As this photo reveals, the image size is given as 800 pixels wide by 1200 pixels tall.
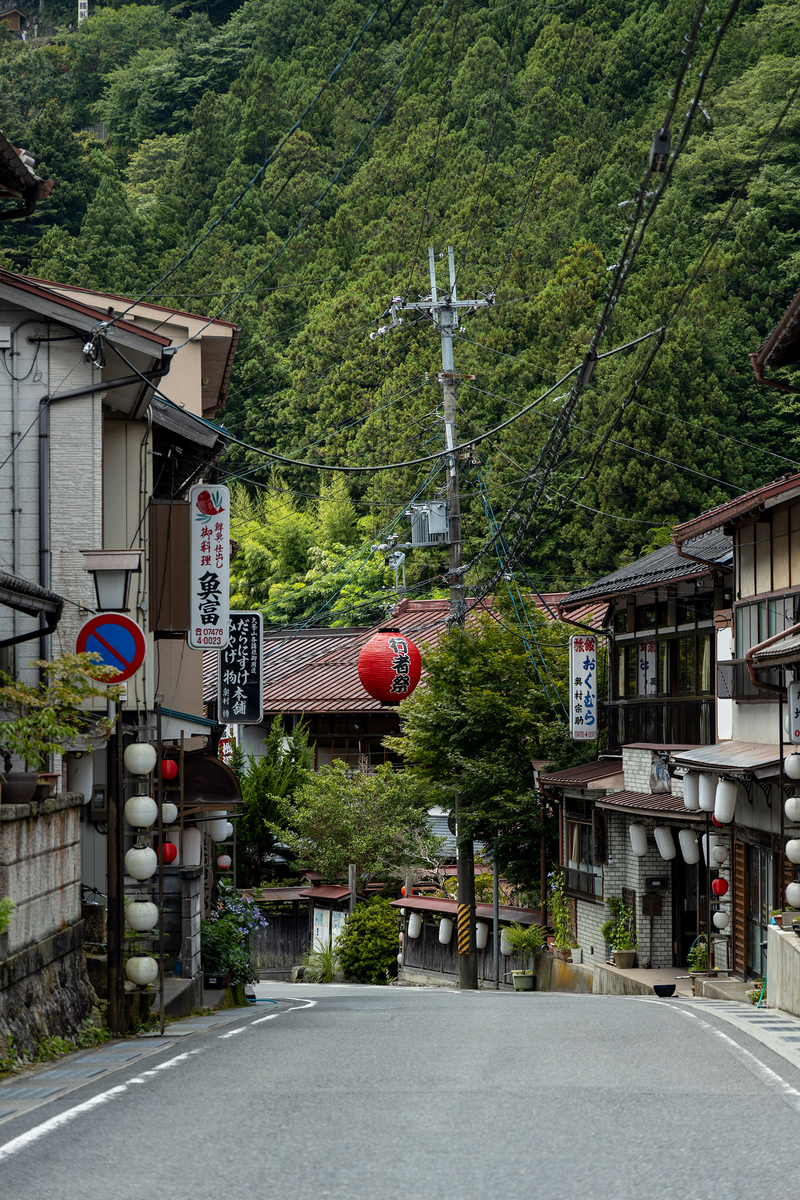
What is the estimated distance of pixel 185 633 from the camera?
70.4 feet

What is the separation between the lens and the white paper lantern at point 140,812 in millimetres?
15297

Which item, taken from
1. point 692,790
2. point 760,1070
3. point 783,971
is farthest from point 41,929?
point 692,790

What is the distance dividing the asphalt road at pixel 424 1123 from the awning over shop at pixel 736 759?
8573 mm

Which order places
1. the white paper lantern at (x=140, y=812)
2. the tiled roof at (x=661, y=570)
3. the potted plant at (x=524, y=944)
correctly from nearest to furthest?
the white paper lantern at (x=140, y=812), the tiled roof at (x=661, y=570), the potted plant at (x=524, y=944)

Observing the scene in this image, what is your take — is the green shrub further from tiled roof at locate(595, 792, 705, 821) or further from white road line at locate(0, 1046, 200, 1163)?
white road line at locate(0, 1046, 200, 1163)

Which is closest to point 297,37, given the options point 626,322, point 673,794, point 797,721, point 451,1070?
point 626,322

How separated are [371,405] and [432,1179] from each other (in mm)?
49007

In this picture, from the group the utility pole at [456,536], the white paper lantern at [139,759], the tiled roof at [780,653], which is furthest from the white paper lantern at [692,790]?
the white paper lantern at [139,759]

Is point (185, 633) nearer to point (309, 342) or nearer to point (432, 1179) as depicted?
point (432, 1179)

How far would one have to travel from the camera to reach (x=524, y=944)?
32.7 metres

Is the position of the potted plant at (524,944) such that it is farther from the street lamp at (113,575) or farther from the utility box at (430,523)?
the street lamp at (113,575)

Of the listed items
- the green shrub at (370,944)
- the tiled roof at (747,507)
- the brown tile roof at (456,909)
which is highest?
the tiled roof at (747,507)

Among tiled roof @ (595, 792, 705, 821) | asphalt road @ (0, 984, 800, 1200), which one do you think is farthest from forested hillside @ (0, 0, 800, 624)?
asphalt road @ (0, 984, 800, 1200)

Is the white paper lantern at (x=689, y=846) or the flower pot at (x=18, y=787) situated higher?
the flower pot at (x=18, y=787)
